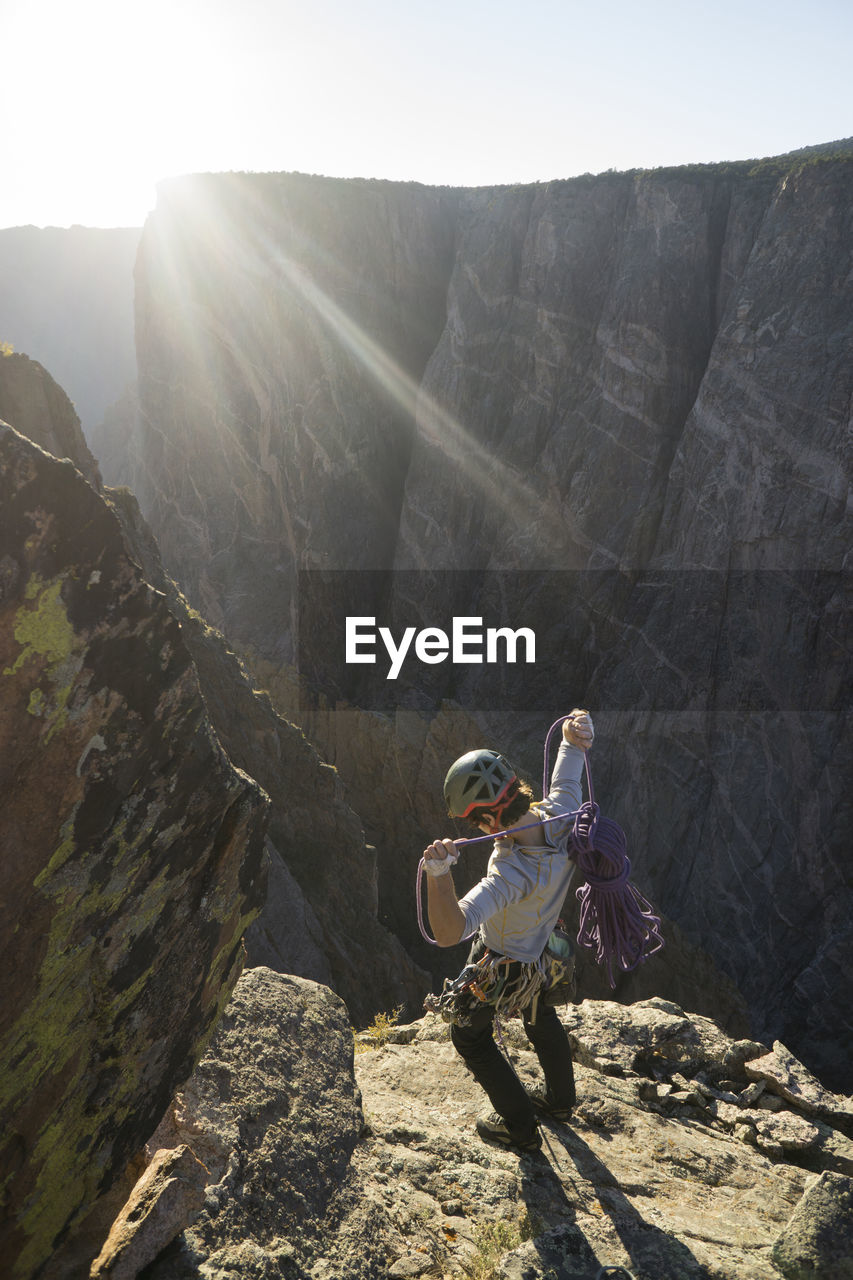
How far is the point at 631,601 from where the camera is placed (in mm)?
24453

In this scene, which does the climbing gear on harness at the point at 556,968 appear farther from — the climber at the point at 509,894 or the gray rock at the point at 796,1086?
the gray rock at the point at 796,1086

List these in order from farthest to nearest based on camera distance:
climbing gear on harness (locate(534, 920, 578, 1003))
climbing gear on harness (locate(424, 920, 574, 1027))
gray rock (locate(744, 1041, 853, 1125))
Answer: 1. gray rock (locate(744, 1041, 853, 1125))
2. climbing gear on harness (locate(534, 920, 578, 1003))
3. climbing gear on harness (locate(424, 920, 574, 1027))

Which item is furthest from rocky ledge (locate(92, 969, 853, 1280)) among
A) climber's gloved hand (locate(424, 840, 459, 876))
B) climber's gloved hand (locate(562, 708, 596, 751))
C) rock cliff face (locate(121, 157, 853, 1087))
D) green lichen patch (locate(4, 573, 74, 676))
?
rock cliff face (locate(121, 157, 853, 1087))

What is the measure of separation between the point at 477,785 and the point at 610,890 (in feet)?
3.23

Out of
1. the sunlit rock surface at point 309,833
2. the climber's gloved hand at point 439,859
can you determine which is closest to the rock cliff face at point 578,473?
the sunlit rock surface at point 309,833

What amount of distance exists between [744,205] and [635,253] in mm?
3509

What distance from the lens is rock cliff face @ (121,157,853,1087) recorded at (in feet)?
64.6

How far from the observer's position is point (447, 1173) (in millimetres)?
3725

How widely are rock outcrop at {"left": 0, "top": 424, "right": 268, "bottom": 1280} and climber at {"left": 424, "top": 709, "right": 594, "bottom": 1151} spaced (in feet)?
3.12

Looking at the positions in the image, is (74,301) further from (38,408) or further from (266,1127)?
(266,1127)

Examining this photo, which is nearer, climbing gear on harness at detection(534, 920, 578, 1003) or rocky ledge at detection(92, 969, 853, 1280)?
rocky ledge at detection(92, 969, 853, 1280)

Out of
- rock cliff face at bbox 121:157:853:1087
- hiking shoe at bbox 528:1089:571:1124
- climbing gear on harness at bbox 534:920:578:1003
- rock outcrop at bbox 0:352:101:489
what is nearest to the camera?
climbing gear on harness at bbox 534:920:578:1003

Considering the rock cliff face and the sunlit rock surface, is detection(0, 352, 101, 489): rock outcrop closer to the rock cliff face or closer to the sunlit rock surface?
the sunlit rock surface

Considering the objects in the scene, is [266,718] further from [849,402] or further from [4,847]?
[849,402]
